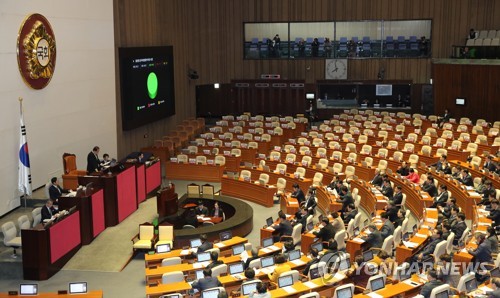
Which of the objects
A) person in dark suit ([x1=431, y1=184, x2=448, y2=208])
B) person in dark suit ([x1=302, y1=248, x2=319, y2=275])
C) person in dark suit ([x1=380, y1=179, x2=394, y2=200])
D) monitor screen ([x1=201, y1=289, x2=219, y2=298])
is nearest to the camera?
monitor screen ([x1=201, y1=289, x2=219, y2=298])

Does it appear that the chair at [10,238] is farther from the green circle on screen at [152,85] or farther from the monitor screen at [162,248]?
the green circle on screen at [152,85]

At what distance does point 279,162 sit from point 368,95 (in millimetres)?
14985

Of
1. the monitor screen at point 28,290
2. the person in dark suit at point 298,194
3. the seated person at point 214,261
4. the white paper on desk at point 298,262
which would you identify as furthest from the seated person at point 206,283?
the person in dark suit at point 298,194

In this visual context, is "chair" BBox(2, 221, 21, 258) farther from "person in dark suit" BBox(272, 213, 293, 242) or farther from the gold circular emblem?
"person in dark suit" BBox(272, 213, 293, 242)

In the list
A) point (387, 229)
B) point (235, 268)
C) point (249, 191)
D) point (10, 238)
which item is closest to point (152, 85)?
point (249, 191)

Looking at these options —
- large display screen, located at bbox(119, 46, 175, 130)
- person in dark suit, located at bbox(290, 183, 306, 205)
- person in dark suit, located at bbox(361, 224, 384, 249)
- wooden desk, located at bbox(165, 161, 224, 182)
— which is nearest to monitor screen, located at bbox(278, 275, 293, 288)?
person in dark suit, located at bbox(361, 224, 384, 249)

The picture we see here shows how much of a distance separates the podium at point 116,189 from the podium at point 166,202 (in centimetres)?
101

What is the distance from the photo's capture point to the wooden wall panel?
36.3 meters

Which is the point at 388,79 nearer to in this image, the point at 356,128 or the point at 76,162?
the point at 356,128

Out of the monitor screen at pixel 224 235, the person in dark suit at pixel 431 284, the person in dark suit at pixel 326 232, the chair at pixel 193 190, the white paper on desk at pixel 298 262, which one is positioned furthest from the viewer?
the chair at pixel 193 190

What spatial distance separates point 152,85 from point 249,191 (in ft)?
30.2

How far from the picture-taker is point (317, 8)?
126ft

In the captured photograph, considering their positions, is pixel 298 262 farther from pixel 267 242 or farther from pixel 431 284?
pixel 431 284

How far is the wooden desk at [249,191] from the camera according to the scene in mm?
22875
